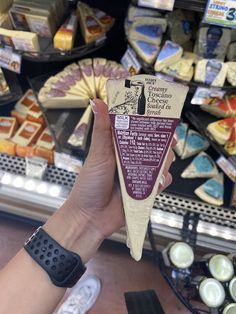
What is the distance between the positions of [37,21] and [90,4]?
32 cm

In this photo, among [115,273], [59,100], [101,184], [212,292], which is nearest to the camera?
[101,184]

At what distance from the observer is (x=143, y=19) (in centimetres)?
143

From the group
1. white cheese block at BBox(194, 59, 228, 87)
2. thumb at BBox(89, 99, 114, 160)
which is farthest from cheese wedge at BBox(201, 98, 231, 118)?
thumb at BBox(89, 99, 114, 160)

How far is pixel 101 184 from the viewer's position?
104 centimetres

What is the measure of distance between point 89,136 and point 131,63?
32 cm

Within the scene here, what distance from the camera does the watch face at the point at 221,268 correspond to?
4.38 feet

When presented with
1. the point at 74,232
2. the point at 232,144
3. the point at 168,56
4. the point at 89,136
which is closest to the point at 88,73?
the point at 89,136

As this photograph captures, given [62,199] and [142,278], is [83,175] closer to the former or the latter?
[62,199]

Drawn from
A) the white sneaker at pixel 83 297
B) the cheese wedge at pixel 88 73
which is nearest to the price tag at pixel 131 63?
the cheese wedge at pixel 88 73

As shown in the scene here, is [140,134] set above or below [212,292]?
above

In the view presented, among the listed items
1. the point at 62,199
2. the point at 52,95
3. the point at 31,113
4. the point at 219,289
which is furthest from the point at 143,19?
the point at 219,289

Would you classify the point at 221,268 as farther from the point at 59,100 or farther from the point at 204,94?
the point at 59,100

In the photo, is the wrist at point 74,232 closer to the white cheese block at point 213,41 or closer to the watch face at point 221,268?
the watch face at point 221,268

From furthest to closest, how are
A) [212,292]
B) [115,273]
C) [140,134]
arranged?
[115,273]
[212,292]
[140,134]
